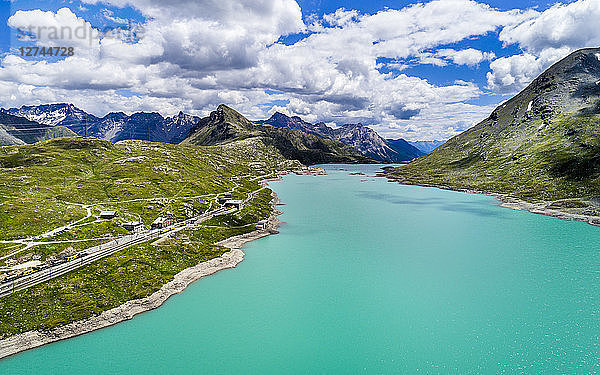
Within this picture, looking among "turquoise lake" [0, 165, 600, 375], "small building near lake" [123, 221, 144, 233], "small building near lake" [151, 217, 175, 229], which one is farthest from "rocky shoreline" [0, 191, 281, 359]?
"small building near lake" [123, 221, 144, 233]

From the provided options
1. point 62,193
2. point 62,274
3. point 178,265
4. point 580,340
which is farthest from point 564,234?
point 62,193

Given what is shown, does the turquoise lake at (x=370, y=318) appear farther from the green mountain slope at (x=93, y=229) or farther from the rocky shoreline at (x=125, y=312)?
the green mountain slope at (x=93, y=229)

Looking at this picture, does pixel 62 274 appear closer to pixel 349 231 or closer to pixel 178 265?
pixel 178 265

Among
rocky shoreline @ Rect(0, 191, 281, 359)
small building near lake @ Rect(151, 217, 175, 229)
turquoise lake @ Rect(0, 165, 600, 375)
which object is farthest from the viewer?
small building near lake @ Rect(151, 217, 175, 229)

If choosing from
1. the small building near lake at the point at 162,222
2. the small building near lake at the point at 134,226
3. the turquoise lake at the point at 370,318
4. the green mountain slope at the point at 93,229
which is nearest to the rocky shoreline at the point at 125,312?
the green mountain slope at the point at 93,229

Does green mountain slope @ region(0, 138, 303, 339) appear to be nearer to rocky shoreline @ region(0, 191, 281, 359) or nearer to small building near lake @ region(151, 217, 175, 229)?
rocky shoreline @ region(0, 191, 281, 359)

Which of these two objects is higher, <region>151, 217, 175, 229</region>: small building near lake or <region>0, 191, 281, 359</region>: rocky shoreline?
<region>151, 217, 175, 229</region>: small building near lake
